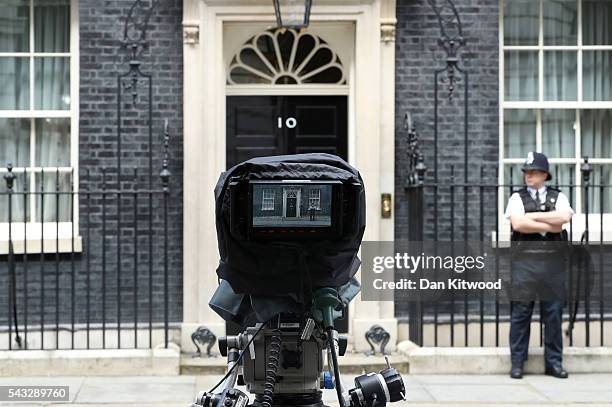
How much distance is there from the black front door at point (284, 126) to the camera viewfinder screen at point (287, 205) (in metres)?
5.80

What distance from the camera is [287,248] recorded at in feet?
15.6

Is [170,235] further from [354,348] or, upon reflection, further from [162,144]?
[354,348]

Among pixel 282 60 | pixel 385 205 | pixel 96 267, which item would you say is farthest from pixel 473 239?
pixel 96 267

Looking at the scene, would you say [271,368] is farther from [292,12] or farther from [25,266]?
[25,266]

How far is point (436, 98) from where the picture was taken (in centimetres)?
1024

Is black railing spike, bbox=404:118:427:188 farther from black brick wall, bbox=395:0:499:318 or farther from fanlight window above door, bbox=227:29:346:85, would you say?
fanlight window above door, bbox=227:29:346:85

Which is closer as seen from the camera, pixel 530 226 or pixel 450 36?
pixel 530 226

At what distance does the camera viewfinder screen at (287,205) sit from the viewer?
184 inches

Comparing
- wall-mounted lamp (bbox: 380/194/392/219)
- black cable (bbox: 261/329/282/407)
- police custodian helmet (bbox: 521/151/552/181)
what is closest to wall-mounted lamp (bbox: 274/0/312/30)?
wall-mounted lamp (bbox: 380/194/392/219)

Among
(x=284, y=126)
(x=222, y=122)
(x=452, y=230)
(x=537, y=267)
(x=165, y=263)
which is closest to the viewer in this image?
(x=537, y=267)

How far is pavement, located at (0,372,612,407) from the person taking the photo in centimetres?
845

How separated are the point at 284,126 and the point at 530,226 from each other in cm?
254

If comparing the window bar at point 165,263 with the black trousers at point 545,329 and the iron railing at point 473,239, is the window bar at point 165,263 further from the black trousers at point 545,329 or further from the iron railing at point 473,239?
the black trousers at point 545,329

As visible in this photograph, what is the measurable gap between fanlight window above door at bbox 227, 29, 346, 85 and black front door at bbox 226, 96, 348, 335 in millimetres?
189
